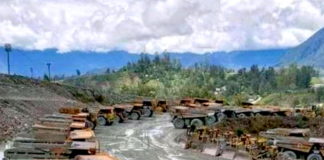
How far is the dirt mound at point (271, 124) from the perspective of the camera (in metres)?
43.3

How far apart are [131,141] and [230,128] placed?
895 cm

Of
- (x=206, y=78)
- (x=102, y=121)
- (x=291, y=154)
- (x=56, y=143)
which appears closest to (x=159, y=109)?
(x=102, y=121)

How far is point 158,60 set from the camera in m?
186

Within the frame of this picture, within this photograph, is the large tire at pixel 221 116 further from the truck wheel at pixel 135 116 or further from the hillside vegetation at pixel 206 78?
the hillside vegetation at pixel 206 78

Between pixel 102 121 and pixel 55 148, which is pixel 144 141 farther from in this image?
pixel 55 148

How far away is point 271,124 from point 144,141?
45.8 ft

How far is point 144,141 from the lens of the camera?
36.9 m

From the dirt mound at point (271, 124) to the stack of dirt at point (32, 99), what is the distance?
15694 mm

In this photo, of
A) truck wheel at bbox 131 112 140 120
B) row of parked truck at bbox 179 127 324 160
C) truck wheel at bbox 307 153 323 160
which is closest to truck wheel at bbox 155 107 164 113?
truck wheel at bbox 131 112 140 120

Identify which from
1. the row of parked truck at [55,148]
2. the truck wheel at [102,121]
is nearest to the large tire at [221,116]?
the truck wheel at [102,121]

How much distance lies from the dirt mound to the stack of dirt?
15.7 metres

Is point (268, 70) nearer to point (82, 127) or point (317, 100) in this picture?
point (317, 100)

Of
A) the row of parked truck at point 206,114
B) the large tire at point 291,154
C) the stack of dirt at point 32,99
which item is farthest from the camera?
the row of parked truck at point 206,114

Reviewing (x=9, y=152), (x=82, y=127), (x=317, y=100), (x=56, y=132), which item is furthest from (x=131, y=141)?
(x=317, y=100)
